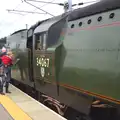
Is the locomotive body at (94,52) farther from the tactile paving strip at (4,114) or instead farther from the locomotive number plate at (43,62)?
the tactile paving strip at (4,114)

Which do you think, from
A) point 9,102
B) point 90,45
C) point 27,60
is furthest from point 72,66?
point 27,60

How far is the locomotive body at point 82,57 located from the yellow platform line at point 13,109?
41.0 inches

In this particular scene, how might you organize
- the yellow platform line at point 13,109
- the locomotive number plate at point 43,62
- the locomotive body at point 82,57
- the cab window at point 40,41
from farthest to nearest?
the cab window at point 40,41 < the locomotive number plate at point 43,62 < the yellow platform line at point 13,109 < the locomotive body at point 82,57

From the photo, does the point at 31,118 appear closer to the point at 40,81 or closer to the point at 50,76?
the point at 50,76

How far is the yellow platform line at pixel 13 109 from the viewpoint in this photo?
7430 millimetres

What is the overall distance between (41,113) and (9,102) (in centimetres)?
217

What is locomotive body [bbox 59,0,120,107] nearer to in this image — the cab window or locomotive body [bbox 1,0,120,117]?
locomotive body [bbox 1,0,120,117]

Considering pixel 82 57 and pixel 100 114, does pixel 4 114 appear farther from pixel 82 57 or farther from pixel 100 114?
pixel 82 57

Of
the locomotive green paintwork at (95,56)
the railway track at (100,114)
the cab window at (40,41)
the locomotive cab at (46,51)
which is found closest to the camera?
the locomotive green paintwork at (95,56)


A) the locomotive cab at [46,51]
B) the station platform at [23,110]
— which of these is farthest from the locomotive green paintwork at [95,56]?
the station platform at [23,110]

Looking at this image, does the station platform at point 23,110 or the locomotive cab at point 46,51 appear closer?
the station platform at point 23,110

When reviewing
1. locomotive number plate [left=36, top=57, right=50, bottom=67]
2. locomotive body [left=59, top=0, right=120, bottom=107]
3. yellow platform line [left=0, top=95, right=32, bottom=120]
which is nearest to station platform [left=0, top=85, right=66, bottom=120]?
yellow platform line [left=0, top=95, right=32, bottom=120]

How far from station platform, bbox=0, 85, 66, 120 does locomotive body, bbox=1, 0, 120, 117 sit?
0.48 metres

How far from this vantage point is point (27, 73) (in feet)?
37.1
